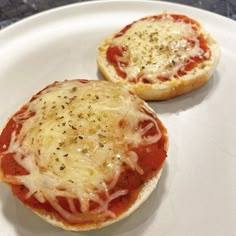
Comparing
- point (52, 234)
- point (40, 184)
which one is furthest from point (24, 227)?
point (40, 184)

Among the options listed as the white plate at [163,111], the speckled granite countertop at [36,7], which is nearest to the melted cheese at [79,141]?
the white plate at [163,111]

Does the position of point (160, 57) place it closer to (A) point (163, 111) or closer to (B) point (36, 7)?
(A) point (163, 111)

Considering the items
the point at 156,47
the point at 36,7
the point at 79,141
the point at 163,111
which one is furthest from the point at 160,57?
the point at 36,7

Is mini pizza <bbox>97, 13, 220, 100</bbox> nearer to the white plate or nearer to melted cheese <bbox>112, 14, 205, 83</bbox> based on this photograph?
melted cheese <bbox>112, 14, 205, 83</bbox>

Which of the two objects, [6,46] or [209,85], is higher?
[6,46]

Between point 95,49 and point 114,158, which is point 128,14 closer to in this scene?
point 95,49

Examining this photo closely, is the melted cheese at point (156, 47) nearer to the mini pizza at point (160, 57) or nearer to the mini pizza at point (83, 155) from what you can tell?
the mini pizza at point (160, 57)
